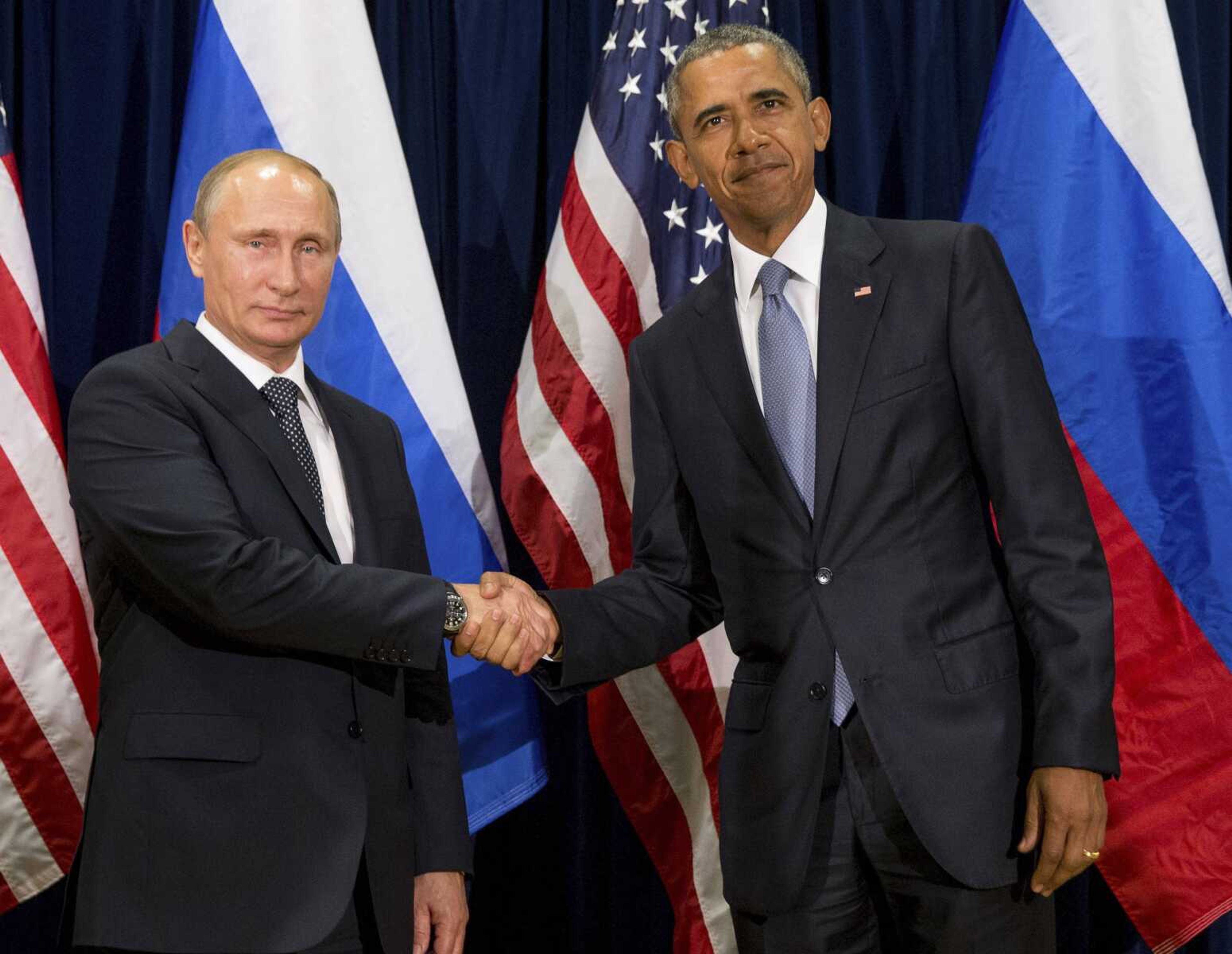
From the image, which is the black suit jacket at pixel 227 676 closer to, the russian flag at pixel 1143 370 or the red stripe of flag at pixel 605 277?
the red stripe of flag at pixel 605 277

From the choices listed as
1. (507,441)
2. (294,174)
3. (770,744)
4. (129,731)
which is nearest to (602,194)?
(507,441)

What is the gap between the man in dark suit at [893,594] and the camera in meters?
1.79

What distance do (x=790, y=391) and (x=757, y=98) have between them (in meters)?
0.53

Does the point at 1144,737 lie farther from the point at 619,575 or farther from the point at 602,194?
the point at 602,194

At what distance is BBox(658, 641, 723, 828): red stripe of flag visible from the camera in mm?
2840

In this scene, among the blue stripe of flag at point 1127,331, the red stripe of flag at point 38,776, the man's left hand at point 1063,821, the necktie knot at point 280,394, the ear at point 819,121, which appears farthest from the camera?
the blue stripe of flag at point 1127,331

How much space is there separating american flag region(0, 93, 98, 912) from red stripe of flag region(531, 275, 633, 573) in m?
1.02

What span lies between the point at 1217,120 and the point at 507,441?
2038mm

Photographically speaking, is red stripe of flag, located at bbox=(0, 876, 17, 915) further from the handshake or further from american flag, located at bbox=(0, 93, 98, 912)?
the handshake

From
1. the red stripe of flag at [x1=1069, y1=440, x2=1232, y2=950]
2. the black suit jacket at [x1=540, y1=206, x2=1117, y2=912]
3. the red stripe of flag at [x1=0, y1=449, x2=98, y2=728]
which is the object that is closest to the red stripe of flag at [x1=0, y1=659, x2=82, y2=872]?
the red stripe of flag at [x1=0, y1=449, x2=98, y2=728]

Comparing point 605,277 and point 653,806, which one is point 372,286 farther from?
point 653,806

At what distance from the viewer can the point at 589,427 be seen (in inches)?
113

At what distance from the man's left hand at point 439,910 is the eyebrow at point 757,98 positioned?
1.31 m

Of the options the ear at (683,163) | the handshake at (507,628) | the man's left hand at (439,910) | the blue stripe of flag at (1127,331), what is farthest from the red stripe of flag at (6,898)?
the blue stripe of flag at (1127,331)
